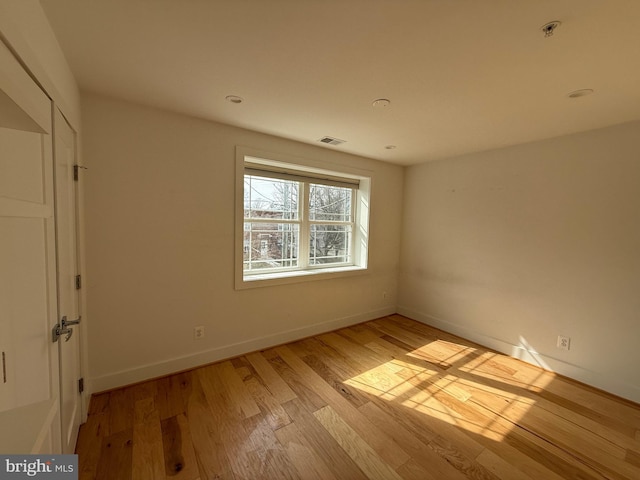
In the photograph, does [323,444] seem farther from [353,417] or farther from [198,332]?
[198,332]

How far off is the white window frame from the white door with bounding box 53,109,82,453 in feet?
3.95

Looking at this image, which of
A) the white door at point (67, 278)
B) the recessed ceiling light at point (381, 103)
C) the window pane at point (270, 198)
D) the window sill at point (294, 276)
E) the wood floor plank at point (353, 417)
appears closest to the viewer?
the white door at point (67, 278)

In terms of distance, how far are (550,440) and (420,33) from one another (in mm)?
2614

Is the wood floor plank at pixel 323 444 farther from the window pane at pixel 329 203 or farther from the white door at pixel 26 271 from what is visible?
the window pane at pixel 329 203

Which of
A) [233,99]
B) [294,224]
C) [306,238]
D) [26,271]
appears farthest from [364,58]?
[306,238]

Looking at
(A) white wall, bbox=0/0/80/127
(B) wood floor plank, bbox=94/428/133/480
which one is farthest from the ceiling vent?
(B) wood floor plank, bbox=94/428/133/480

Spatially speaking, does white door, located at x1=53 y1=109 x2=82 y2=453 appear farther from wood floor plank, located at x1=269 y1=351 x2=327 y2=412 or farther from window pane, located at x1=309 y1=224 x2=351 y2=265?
window pane, located at x1=309 y1=224 x2=351 y2=265

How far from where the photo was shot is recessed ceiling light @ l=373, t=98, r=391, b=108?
1.90m

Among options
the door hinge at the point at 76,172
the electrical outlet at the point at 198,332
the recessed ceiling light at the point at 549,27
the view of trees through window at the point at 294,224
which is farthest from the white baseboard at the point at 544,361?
the door hinge at the point at 76,172

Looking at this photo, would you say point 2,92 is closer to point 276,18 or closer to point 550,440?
point 276,18

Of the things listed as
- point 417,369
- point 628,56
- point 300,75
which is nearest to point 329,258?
point 417,369

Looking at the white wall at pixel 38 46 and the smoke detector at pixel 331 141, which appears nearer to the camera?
the white wall at pixel 38 46

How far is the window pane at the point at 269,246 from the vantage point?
2938 mm

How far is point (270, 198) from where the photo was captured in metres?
3.04
